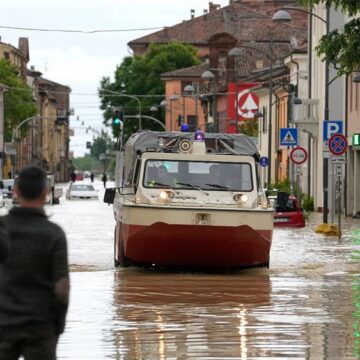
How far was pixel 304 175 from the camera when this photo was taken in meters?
78.6

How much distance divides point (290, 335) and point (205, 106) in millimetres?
120196

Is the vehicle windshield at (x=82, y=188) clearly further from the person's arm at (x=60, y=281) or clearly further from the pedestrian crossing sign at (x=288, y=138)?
the person's arm at (x=60, y=281)

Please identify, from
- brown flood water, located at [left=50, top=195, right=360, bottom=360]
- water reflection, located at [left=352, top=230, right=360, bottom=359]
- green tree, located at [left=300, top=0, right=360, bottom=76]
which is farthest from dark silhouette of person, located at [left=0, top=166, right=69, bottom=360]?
green tree, located at [left=300, top=0, right=360, bottom=76]

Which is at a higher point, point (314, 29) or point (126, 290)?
point (314, 29)

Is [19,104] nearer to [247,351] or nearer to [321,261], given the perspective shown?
[321,261]

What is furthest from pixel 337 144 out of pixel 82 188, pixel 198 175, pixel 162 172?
pixel 82 188

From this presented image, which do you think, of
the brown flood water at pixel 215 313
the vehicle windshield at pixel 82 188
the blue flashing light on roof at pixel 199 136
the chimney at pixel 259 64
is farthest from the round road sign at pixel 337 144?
the chimney at pixel 259 64

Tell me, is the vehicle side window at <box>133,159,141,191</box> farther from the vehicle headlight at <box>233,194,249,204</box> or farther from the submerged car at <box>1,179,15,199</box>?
the submerged car at <box>1,179,15,199</box>

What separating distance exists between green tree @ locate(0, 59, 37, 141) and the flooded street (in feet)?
375

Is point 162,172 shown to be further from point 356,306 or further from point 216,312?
point 216,312

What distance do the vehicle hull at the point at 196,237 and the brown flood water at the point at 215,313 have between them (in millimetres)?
360

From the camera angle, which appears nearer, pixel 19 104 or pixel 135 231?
pixel 135 231

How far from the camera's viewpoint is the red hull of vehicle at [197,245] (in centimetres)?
2411

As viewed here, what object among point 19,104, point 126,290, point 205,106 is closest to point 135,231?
point 126,290
